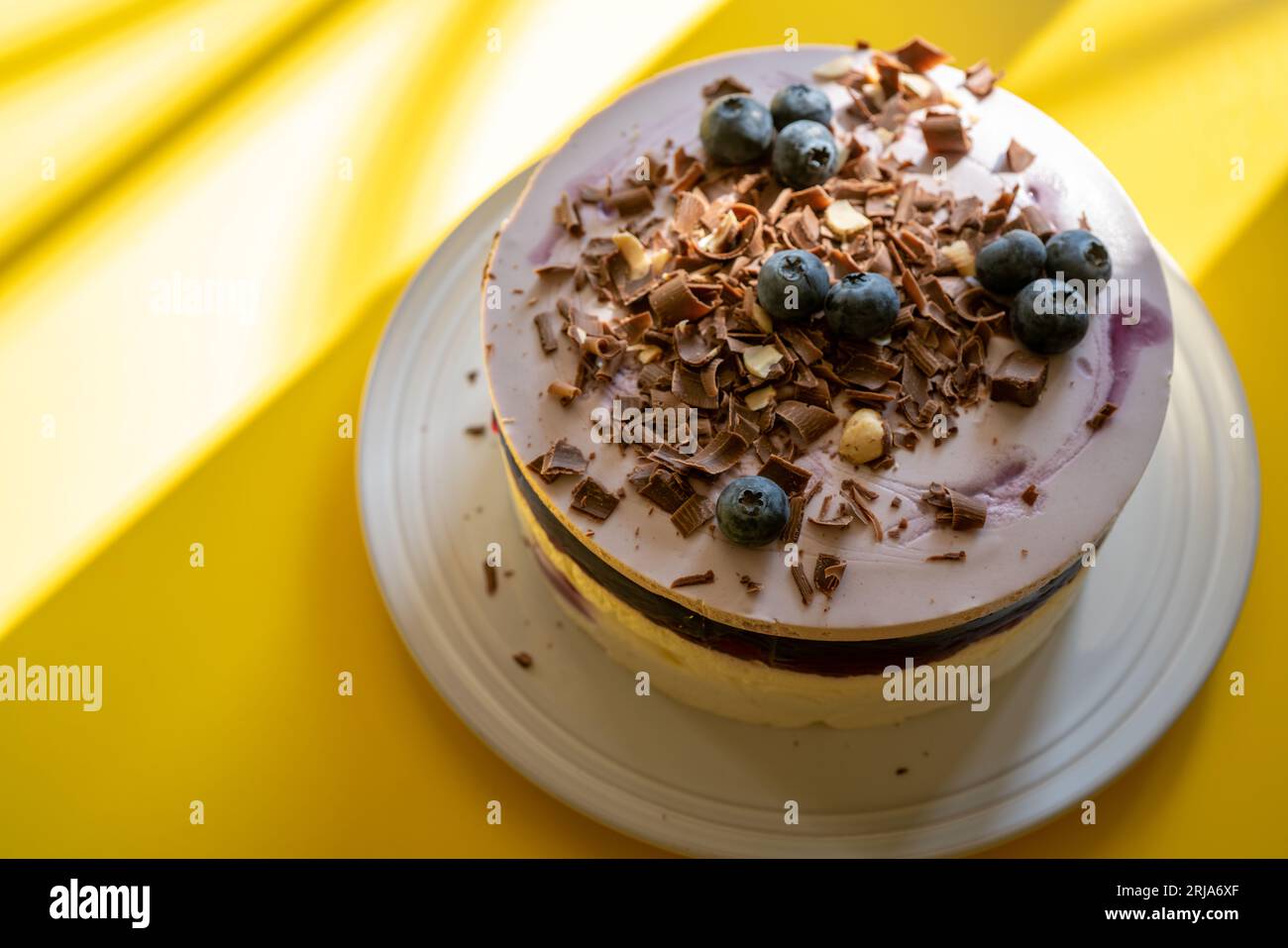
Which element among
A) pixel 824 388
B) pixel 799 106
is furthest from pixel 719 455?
pixel 799 106

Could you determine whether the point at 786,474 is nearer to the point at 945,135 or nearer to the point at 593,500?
the point at 593,500

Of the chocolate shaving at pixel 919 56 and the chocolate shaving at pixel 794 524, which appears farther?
the chocolate shaving at pixel 919 56

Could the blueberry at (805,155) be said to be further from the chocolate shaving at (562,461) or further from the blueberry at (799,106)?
the chocolate shaving at (562,461)

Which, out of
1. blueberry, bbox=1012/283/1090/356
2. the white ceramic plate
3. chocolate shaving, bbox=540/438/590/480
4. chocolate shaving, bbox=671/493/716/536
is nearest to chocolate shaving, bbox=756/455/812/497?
chocolate shaving, bbox=671/493/716/536

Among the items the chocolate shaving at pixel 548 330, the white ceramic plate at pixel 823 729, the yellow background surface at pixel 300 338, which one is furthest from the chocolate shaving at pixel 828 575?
the yellow background surface at pixel 300 338
